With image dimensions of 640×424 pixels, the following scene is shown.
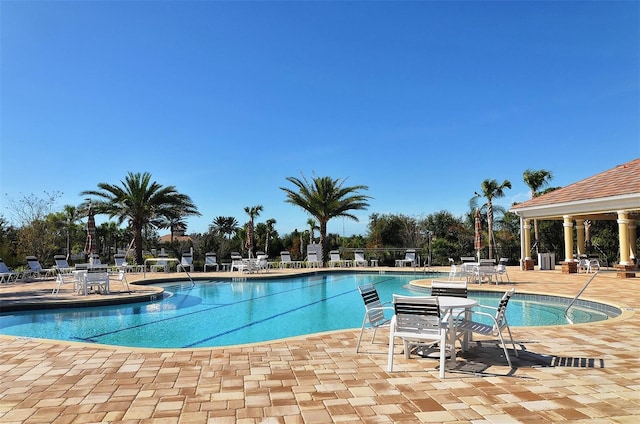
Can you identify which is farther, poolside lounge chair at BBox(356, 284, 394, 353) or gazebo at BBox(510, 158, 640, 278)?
gazebo at BBox(510, 158, 640, 278)

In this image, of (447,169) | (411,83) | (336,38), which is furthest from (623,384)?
(447,169)

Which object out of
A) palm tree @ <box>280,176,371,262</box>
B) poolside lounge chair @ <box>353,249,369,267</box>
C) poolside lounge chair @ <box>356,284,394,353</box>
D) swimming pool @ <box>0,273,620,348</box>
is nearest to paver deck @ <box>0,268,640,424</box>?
poolside lounge chair @ <box>356,284,394,353</box>

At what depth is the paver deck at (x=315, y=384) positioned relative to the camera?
333 centimetres

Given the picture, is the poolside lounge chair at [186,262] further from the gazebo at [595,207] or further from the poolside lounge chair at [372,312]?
the poolside lounge chair at [372,312]

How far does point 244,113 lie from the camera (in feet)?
65.3

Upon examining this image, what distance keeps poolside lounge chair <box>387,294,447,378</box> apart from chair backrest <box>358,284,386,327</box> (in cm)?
74

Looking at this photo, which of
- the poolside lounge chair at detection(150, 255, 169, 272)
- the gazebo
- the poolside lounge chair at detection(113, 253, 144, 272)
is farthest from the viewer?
the poolside lounge chair at detection(150, 255, 169, 272)

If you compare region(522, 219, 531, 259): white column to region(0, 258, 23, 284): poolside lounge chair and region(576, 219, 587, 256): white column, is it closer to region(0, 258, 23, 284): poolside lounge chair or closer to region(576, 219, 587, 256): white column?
region(576, 219, 587, 256): white column

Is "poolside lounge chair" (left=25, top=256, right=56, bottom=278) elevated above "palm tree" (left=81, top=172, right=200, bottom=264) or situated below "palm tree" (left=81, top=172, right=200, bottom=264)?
below

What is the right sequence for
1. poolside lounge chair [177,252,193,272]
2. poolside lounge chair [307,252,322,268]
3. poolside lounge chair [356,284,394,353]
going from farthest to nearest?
poolside lounge chair [307,252,322,268] → poolside lounge chair [177,252,193,272] → poolside lounge chair [356,284,394,353]

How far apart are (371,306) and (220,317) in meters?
5.18

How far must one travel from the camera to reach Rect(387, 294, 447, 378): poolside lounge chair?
441 cm

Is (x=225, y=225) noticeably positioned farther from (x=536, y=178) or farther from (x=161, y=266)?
(x=536, y=178)

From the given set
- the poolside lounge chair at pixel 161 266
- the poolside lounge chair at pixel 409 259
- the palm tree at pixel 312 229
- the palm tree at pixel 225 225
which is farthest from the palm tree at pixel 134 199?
the palm tree at pixel 225 225
